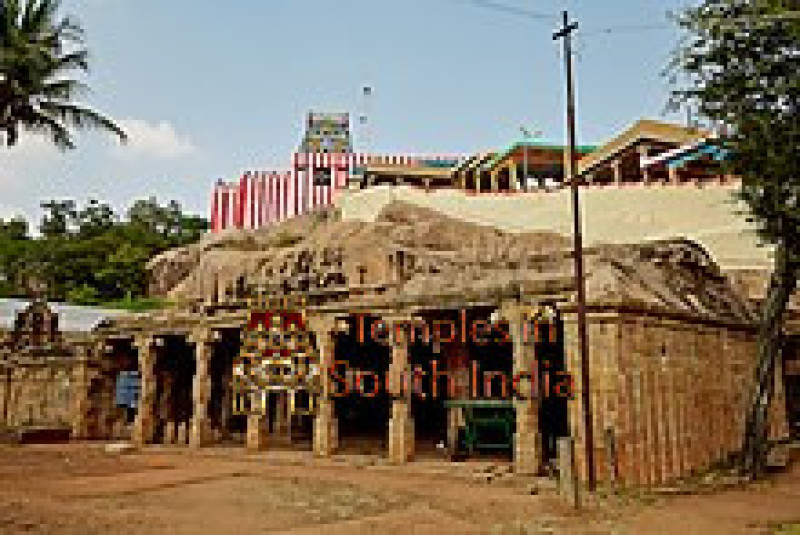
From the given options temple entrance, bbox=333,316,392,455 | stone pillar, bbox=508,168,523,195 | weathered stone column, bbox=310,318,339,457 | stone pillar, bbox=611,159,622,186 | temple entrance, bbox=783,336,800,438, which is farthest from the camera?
stone pillar, bbox=508,168,523,195

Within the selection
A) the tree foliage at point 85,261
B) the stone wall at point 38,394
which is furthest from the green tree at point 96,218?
the stone wall at point 38,394

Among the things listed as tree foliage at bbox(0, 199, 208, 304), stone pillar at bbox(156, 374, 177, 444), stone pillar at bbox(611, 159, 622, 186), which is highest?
stone pillar at bbox(611, 159, 622, 186)

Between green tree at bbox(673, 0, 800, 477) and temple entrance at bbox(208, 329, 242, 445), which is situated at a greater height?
green tree at bbox(673, 0, 800, 477)

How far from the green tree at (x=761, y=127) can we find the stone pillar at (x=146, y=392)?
16912 millimetres

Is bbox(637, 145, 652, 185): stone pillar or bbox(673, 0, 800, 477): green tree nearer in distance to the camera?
bbox(673, 0, 800, 477): green tree

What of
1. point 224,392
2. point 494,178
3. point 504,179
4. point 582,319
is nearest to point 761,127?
point 582,319

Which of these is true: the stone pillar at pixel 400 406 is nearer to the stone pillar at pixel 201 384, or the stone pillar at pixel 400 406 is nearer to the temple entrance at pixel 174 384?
the stone pillar at pixel 201 384

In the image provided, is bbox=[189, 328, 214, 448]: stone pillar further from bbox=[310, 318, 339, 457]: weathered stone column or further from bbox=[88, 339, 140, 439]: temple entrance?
bbox=[88, 339, 140, 439]: temple entrance

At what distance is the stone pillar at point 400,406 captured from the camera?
1403 centimetres

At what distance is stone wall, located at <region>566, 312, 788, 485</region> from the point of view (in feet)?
35.6

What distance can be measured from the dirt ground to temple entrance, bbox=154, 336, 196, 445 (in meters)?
6.92

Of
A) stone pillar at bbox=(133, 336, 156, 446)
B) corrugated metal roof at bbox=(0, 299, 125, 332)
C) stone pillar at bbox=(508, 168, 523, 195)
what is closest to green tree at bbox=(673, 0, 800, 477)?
stone pillar at bbox=(133, 336, 156, 446)

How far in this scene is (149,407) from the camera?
19.3 metres

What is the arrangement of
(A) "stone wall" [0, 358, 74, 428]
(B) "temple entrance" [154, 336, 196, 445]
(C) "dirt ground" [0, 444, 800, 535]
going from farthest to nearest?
1. (A) "stone wall" [0, 358, 74, 428]
2. (B) "temple entrance" [154, 336, 196, 445]
3. (C) "dirt ground" [0, 444, 800, 535]
